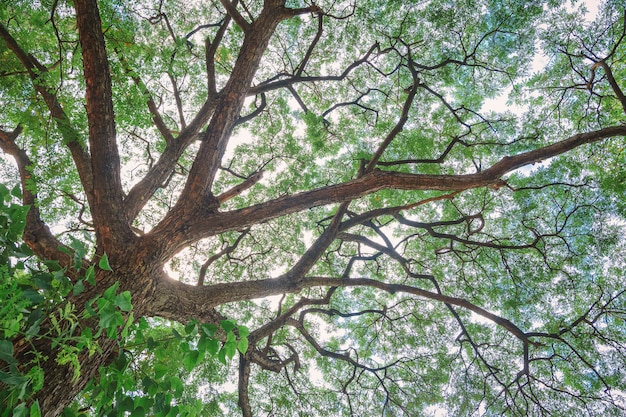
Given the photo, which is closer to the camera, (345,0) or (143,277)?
(143,277)

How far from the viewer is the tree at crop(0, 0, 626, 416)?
11.3 ft

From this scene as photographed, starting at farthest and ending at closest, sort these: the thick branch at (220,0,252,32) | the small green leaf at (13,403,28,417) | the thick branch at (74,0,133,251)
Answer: the thick branch at (220,0,252,32) → the thick branch at (74,0,133,251) → the small green leaf at (13,403,28,417)

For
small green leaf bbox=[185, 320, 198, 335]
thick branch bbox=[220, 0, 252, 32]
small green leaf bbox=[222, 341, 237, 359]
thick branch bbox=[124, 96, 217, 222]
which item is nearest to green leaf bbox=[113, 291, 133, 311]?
small green leaf bbox=[185, 320, 198, 335]

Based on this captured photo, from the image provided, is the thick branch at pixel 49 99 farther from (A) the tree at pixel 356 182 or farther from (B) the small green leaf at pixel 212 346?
(B) the small green leaf at pixel 212 346

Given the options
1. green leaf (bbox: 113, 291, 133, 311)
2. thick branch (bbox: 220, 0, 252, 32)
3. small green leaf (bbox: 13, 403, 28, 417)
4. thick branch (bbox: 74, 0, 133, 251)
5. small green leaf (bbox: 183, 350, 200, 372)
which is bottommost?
small green leaf (bbox: 13, 403, 28, 417)

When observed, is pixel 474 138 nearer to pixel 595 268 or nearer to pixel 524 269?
pixel 524 269

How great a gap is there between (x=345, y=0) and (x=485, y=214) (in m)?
4.00

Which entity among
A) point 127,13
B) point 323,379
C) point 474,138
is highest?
point 474,138

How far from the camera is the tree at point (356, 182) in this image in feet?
11.3

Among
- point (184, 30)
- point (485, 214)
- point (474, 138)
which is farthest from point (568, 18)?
point (184, 30)

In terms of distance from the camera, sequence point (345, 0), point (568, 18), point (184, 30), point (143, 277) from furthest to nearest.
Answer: point (184, 30)
point (345, 0)
point (568, 18)
point (143, 277)

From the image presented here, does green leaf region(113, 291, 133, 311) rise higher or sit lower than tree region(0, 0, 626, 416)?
lower

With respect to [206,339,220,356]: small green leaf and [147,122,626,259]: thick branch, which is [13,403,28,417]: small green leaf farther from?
[147,122,626,259]: thick branch

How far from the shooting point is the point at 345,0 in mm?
5547
